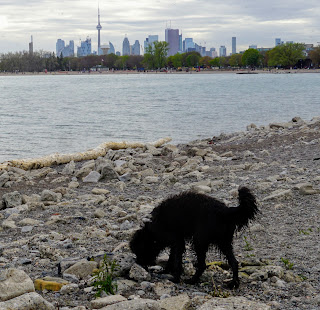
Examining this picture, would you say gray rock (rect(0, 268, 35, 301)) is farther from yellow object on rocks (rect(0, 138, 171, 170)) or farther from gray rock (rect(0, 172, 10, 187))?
yellow object on rocks (rect(0, 138, 171, 170))

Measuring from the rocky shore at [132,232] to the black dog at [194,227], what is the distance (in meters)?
0.17

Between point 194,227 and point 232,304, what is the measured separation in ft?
2.91

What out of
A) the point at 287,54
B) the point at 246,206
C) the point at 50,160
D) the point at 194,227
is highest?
the point at 287,54

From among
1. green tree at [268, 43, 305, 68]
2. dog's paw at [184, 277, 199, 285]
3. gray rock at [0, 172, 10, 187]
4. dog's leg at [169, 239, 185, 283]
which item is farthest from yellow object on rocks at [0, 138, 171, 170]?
green tree at [268, 43, 305, 68]

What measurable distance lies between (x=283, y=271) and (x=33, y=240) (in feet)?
9.86

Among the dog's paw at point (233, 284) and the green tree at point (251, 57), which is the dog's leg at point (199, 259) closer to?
the dog's paw at point (233, 284)

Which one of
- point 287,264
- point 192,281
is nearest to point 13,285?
point 192,281

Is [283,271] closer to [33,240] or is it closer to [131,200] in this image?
[33,240]

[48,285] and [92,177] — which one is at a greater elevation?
[48,285]

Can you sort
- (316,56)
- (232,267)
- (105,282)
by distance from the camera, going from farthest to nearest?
(316,56)
(232,267)
(105,282)

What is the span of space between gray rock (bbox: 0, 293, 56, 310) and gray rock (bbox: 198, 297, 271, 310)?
1178 mm

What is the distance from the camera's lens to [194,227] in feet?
15.1

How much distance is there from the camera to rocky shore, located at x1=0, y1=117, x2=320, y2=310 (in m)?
4.31

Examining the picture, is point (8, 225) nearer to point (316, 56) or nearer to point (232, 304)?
point (232, 304)
